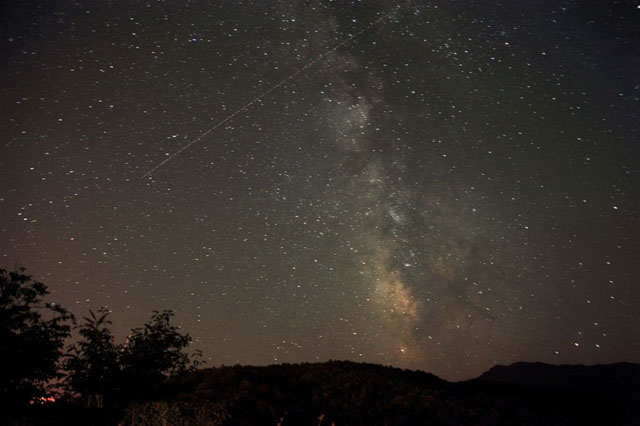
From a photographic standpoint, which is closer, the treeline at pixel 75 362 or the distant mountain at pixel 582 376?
the treeline at pixel 75 362

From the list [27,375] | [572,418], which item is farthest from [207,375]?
[572,418]

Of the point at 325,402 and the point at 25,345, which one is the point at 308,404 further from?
→ the point at 25,345

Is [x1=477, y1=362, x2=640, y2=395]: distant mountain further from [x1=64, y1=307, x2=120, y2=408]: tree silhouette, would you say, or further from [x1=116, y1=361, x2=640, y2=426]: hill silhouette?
[x1=64, y1=307, x2=120, y2=408]: tree silhouette

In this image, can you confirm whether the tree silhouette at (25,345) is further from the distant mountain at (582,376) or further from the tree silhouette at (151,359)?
the distant mountain at (582,376)

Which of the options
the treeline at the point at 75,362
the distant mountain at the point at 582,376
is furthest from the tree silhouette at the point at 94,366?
the distant mountain at the point at 582,376

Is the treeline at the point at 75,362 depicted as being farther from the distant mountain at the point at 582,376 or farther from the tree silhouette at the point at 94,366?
the distant mountain at the point at 582,376

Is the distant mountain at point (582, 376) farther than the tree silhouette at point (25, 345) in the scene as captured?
Yes

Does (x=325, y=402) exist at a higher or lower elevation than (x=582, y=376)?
lower

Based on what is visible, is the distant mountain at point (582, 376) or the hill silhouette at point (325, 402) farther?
the distant mountain at point (582, 376)

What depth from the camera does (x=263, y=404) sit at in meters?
13.5

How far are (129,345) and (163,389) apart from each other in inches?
77.1

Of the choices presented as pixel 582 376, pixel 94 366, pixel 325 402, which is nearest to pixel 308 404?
pixel 325 402

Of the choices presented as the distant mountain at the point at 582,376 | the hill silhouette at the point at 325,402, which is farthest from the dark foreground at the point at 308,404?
the distant mountain at the point at 582,376

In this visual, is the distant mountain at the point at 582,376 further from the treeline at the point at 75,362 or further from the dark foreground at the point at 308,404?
the treeline at the point at 75,362
